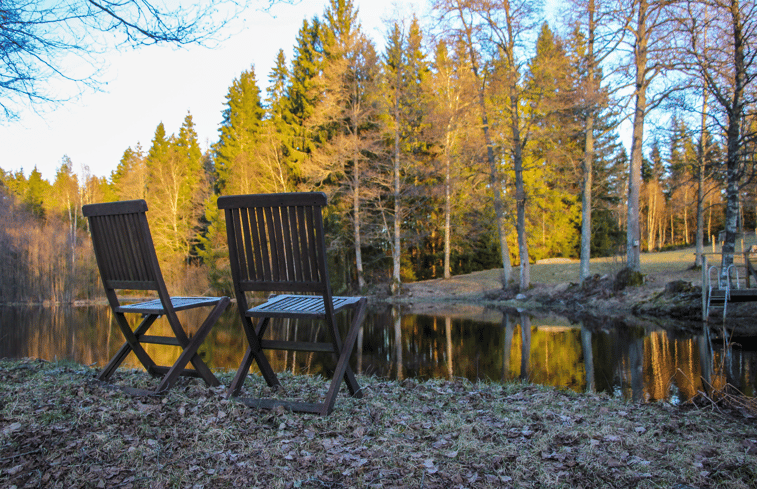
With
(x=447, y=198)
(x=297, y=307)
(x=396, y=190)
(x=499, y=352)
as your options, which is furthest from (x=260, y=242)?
(x=447, y=198)

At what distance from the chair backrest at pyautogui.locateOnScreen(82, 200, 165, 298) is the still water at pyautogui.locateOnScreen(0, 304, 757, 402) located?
25.7 inches

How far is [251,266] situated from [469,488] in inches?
67.6

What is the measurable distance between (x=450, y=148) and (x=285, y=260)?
19477mm

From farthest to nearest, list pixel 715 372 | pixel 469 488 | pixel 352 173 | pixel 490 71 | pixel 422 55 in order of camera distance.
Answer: pixel 422 55 < pixel 352 173 < pixel 490 71 < pixel 715 372 < pixel 469 488

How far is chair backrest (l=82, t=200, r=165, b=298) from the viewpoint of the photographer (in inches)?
116

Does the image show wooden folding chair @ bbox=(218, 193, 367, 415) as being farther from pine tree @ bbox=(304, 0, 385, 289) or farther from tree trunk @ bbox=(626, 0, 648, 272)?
pine tree @ bbox=(304, 0, 385, 289)

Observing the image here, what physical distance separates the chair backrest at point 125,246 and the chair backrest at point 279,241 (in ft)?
1.75

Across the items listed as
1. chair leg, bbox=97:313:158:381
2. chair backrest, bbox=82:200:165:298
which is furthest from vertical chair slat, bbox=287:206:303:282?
chair leg, bbox=97:313:158:381

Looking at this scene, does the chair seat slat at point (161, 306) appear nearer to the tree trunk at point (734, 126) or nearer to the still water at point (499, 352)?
the still water at point (499, 352)

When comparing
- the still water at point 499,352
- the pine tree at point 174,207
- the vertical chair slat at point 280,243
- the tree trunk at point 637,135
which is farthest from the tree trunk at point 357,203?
the vertical chair slat at point 280,243

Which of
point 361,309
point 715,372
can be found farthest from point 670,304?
point 361,309

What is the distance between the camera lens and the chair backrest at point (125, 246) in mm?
2959

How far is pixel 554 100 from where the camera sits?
14891 mm

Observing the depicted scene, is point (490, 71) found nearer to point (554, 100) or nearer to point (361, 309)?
point (554, 100)
